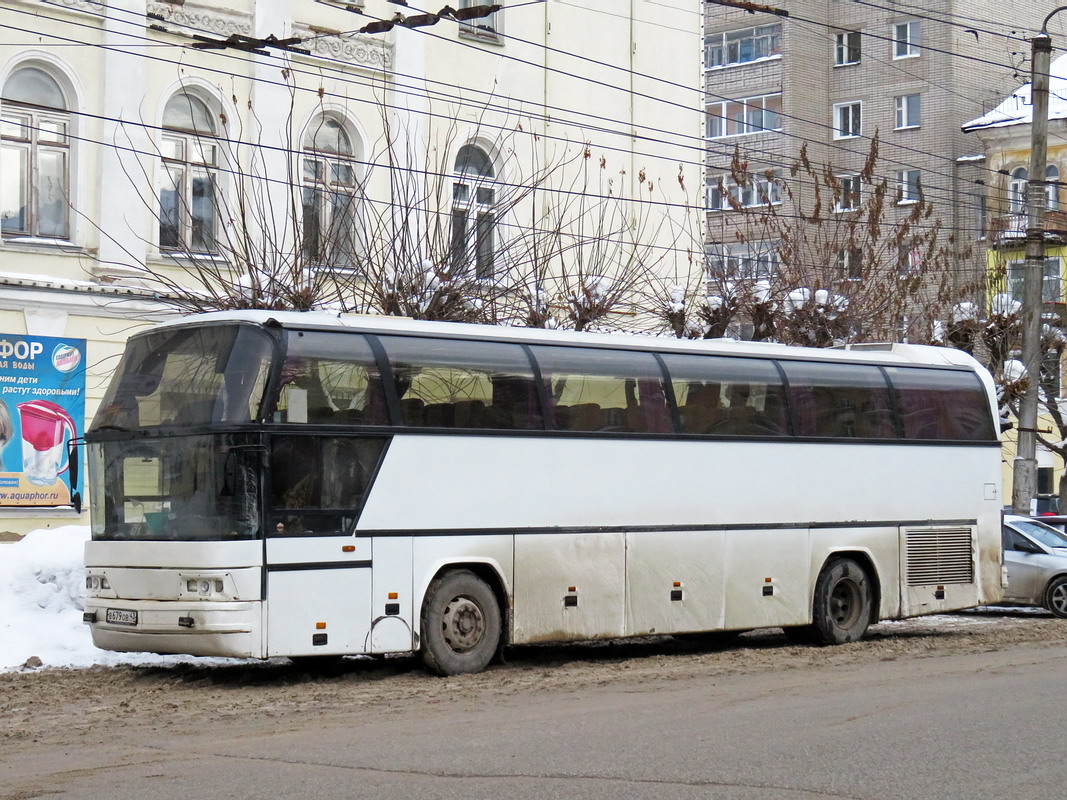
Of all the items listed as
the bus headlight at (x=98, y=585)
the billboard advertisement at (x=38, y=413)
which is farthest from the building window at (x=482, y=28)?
the bus headlight at (x=98, y=585)

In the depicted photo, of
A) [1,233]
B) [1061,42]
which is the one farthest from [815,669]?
[1061,42]

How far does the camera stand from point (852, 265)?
102 ft

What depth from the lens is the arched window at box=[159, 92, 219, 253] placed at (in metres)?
24.4

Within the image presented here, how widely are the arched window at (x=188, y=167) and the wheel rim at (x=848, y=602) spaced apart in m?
11.1

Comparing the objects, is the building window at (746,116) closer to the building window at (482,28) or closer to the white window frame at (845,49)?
the white window frame at (845,49)

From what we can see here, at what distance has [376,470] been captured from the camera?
14.1m

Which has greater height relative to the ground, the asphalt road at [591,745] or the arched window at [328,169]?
the arched window at [328,169]

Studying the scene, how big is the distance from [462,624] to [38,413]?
35.3 feet

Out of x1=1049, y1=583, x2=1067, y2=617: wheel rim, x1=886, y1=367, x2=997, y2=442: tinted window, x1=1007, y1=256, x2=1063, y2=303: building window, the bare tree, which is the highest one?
x1=1007, y1=256, x2=1063, y2=303: building window

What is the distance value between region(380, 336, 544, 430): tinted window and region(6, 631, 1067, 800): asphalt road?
2.49 meters

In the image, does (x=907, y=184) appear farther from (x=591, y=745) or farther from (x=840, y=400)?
(x=591, y=745)

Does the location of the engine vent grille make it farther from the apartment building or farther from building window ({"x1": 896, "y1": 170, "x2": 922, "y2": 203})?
building window ({"x1": 896, "y1": 170, "x2": 922, "y2": 203})

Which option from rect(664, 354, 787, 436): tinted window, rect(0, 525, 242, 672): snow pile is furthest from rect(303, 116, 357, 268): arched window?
rect(664, 354, 787, 436): tinted window

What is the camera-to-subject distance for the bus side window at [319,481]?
44.2 feet
